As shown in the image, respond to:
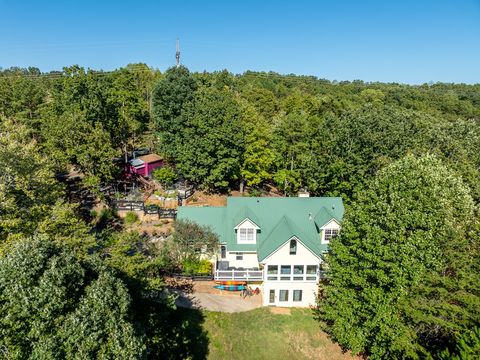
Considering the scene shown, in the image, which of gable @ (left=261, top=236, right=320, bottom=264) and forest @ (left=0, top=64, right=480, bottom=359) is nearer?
forest @ (left=0, top=64, right=480, bottom=359)

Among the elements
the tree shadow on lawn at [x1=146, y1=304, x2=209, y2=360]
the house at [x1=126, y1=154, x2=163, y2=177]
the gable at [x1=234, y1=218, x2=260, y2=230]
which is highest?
the house at [x1=126, y1=154, x2=163, y2=177]

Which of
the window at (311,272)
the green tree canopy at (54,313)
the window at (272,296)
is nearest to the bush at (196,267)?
the window at (272,296)

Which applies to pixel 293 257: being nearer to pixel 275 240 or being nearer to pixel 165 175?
pixel 275 240

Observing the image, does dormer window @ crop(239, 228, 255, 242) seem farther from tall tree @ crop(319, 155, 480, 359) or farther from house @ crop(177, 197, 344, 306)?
tall tree @ crop(319, 155, 480, 359)

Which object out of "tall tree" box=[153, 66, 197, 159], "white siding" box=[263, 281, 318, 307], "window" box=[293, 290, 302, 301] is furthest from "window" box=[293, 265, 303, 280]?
"tall tree" box=[153, 66, 197, 159]

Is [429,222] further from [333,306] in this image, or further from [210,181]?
[210,181]

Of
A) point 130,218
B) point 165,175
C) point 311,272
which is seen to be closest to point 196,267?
point 311,272

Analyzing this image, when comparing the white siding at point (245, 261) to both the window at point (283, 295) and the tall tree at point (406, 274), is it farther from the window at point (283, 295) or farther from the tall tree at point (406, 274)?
the tall tree at point (406, 274)
